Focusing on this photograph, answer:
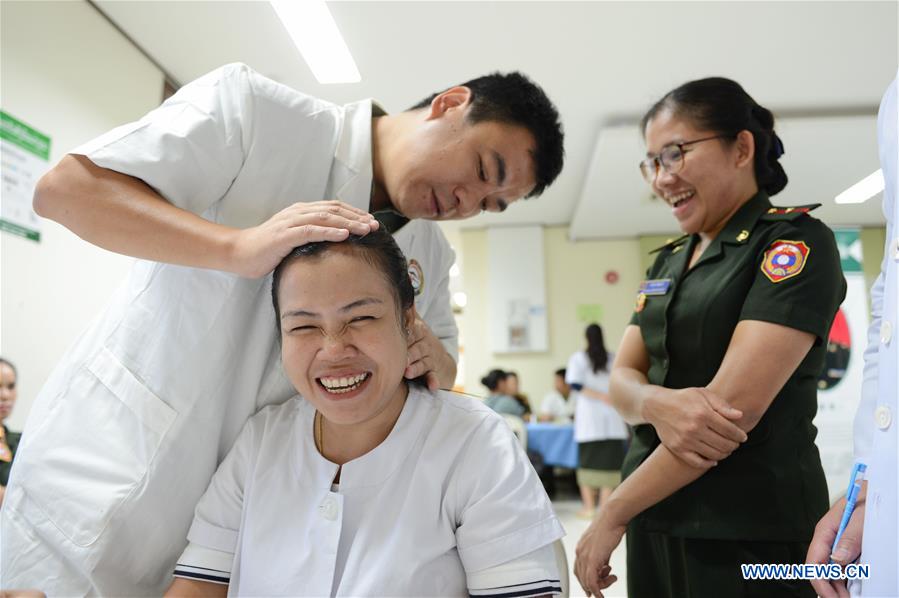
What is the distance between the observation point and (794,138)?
4797 millimetres

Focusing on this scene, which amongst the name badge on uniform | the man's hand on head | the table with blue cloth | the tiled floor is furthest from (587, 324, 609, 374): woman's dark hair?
the man's hand on head

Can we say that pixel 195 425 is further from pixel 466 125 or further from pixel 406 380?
pixel 466 125

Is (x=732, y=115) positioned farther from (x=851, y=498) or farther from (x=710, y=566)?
(x=710, y=566)

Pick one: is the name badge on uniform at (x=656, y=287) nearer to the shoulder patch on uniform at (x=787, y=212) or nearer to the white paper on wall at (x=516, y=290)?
the shoulder patch on uniform at (x=787, y=212)

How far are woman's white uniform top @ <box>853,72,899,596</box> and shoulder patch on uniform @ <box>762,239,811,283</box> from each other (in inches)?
8.4

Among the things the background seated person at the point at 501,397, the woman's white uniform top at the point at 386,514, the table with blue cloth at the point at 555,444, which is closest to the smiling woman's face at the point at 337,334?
the woman's white uniform top at the point at 386,514

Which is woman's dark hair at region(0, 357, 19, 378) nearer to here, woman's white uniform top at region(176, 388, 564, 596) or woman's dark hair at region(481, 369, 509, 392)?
woman's white uniform top at region(176, 388, 564, 596)

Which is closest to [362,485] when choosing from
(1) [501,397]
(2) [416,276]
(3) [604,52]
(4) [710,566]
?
(2) [416,276]

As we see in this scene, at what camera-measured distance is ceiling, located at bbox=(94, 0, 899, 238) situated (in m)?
3.48

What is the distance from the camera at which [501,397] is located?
245 inches

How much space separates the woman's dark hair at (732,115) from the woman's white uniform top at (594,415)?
3709mm

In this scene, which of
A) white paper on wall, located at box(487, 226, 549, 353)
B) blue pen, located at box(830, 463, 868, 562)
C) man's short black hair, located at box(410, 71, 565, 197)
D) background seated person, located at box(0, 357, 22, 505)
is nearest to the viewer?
blue pen, located at box(830, 463, 868, 562)

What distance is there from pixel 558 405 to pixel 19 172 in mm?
5460

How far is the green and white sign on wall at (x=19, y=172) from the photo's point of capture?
2.82 metres
